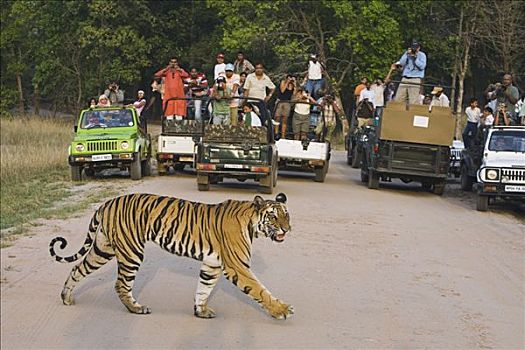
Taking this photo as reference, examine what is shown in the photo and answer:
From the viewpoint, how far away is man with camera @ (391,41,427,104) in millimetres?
21016

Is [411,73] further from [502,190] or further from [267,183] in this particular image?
[267,183]

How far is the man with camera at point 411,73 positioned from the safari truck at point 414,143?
2.77ft

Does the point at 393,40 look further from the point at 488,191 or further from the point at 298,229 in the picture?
the point at 298,229

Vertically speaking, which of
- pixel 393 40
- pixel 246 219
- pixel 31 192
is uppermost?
pixel 393 40

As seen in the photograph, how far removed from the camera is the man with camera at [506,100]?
2036 cm

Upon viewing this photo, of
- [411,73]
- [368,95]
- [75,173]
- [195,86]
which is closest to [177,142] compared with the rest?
[75,173]

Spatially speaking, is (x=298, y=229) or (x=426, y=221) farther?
(x=426, y=221)

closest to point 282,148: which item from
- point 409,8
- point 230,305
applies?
point 230,305

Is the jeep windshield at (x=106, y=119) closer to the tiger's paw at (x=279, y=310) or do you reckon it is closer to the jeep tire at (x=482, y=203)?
the jeep tire at (x=482, y=203)

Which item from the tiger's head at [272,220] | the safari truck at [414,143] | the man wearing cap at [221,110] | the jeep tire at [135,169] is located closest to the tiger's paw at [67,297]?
the tiger's head at [272,220]

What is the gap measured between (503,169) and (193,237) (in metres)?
10.2

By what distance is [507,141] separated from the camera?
1855 cm

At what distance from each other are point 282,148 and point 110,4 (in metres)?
25.7

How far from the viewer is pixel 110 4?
145 feet
